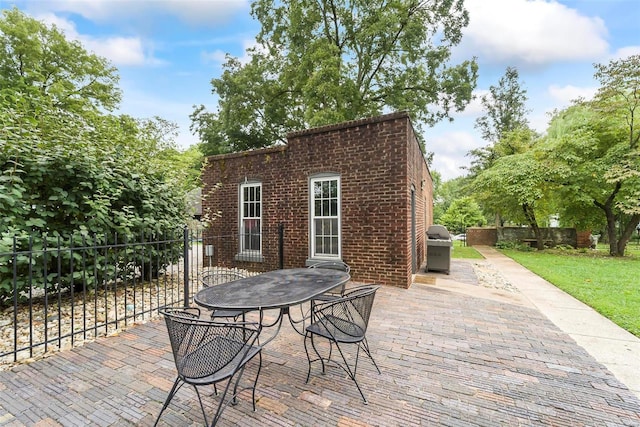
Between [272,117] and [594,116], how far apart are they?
1550cm

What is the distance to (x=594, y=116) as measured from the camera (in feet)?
40.2

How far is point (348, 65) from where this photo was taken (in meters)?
14.2

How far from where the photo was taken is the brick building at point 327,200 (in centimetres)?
603

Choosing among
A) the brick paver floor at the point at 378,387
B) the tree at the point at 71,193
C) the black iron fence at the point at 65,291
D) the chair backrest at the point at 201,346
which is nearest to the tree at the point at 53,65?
the tree at the point at 71,193

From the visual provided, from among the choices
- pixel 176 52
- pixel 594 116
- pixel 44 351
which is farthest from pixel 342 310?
pixel 594 116

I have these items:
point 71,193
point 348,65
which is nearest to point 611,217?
point 348,65

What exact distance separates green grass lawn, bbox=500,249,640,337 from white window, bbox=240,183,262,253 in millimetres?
7398

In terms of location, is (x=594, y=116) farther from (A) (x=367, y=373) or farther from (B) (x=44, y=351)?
(B) (x=44, y=351)

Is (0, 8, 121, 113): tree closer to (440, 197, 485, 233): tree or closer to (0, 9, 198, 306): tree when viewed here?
(0, 9, 198, 306): tree

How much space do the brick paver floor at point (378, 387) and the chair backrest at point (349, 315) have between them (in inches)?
17.7

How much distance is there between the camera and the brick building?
6.03 metres

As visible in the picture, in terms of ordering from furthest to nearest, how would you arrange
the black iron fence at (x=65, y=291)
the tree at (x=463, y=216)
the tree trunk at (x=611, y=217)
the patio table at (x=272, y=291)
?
the tree at (x=463, y=216), the tree trunk at (x=611, y=217), the black iron fence at (x=65, y=291), the patio table at (x=272, y=291)

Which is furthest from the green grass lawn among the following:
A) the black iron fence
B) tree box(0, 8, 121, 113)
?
tree box(0, 8, 121, 113)

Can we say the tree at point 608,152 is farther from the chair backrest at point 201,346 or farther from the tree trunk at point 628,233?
the chair backrest at point 201,346
